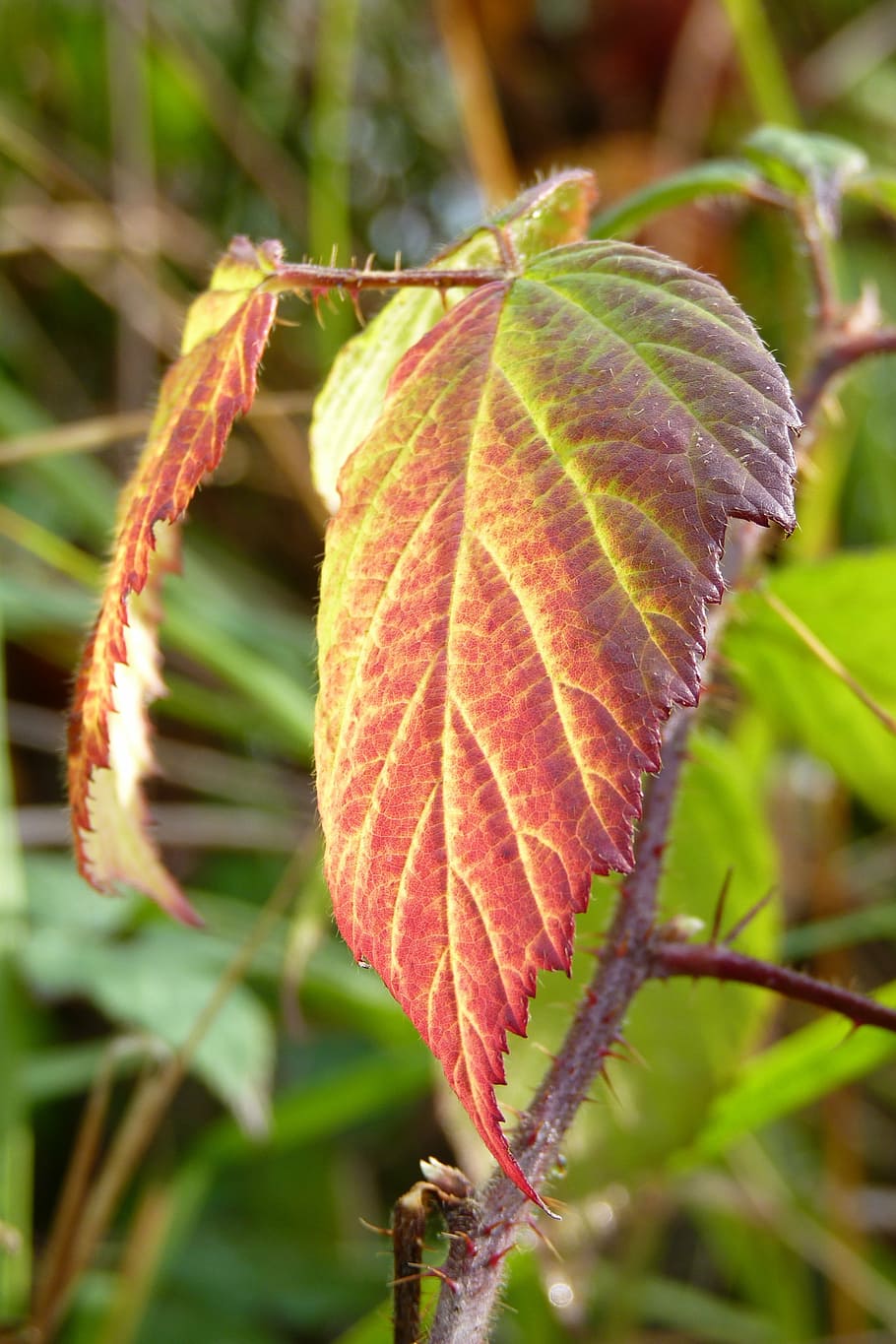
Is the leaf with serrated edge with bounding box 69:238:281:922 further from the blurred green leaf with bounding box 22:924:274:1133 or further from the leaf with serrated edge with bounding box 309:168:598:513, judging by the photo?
the blurred green leaf with bounding box 22:924:274:1133

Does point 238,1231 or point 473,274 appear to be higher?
point 473,274

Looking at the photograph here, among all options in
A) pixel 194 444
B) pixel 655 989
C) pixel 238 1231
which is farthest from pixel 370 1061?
pixel 194 444

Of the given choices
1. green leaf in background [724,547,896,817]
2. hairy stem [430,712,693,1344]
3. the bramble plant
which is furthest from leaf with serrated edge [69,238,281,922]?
green leaf in background [724,547,896,817]

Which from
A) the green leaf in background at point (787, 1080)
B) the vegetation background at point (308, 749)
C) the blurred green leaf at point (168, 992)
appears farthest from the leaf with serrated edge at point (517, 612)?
the blurred green leaf at point (168, 992)

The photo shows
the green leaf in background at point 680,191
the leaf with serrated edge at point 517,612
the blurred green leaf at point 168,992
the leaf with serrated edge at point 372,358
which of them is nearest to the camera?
the leaf with serrated edge at point 517,612

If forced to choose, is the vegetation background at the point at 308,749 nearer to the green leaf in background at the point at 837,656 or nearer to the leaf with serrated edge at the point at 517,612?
the green leaf in background at the point at 837,656

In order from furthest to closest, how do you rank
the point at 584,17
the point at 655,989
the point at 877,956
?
the point at 584,17, the point at 877,956, the point at 655,989

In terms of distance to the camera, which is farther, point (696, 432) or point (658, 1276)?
point (658, 1276)

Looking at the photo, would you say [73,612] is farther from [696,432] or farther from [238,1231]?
[696,432]
